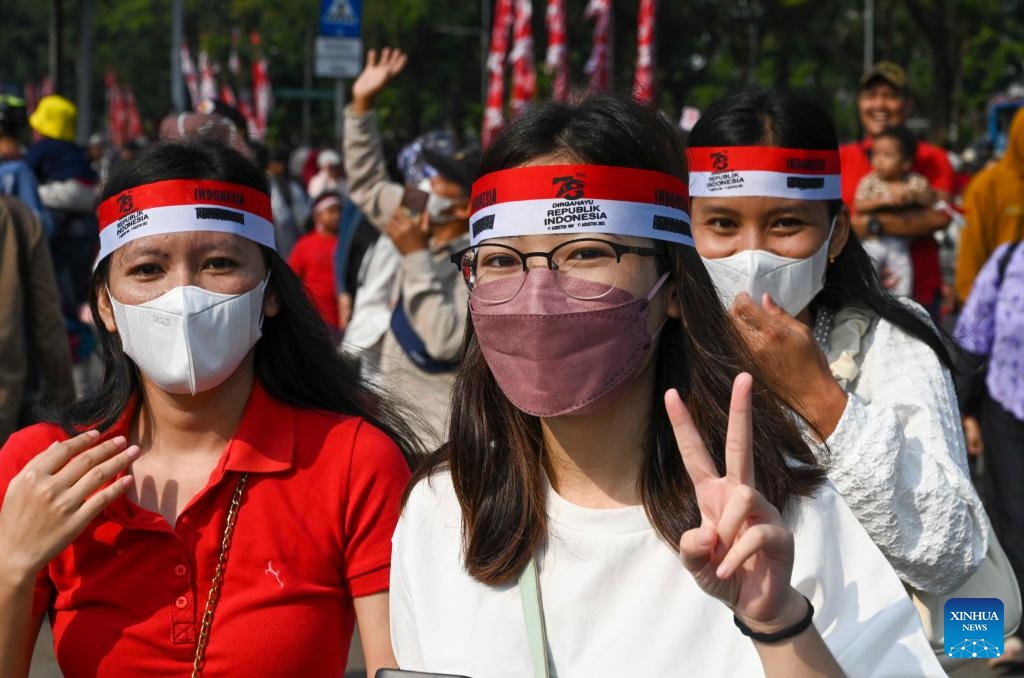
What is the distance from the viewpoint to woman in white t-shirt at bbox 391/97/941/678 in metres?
2.30

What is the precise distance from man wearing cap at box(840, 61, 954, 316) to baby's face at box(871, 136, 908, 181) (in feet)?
0.45

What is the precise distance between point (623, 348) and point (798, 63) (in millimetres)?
59515

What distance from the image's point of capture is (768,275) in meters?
3.41

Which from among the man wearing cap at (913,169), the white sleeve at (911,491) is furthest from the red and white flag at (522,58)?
the white sleeve at (911,491)

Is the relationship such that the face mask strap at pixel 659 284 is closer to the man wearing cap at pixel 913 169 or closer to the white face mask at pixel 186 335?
the white face mask at pixel 186 335

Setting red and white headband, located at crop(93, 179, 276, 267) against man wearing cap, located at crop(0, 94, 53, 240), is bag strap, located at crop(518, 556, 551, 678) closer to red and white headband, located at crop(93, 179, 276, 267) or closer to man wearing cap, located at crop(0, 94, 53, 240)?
red and white headband, located at crop(93, 179, 276, 267)

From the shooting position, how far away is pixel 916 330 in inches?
135

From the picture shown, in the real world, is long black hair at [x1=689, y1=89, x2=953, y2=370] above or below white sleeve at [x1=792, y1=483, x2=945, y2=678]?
above

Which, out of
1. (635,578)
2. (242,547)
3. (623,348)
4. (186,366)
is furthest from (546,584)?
(186,366)

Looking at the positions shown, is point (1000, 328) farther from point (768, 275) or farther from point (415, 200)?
point (415, 200)

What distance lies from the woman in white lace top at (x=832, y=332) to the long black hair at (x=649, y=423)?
0.31 meters

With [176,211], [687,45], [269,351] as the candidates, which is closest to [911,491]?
[269,351]

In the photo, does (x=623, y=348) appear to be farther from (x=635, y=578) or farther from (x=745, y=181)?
(x=745, y=181)

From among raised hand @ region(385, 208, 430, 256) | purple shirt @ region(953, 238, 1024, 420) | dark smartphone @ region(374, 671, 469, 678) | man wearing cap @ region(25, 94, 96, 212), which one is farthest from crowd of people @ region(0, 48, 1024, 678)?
man wearing cap @ region(25, 94, 96, 212)
